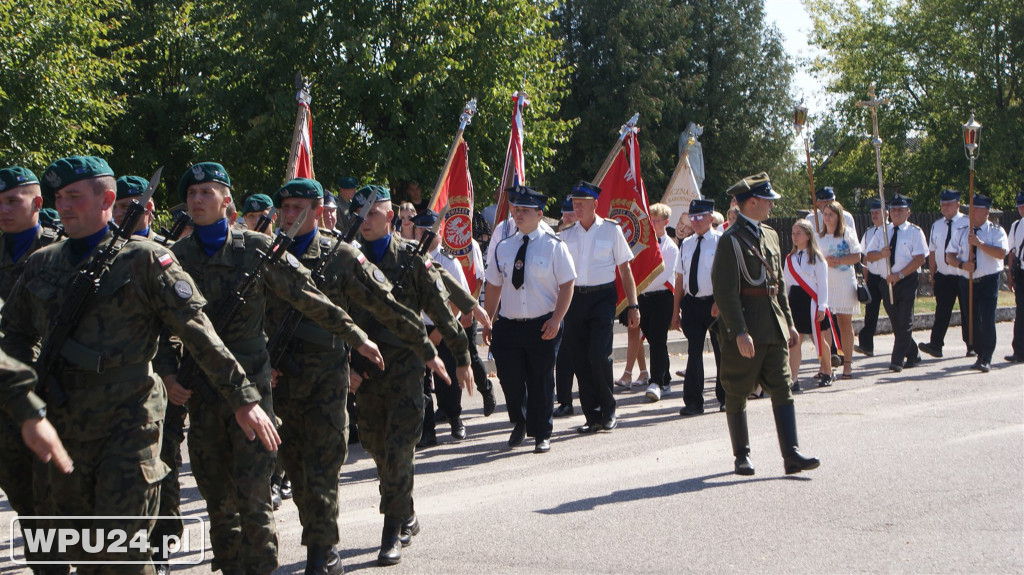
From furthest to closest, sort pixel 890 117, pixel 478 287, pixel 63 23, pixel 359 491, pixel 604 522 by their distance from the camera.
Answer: pixel 890 117, pixel 63 23, pixel 478 287, pixel 359 491, pixel 604 522

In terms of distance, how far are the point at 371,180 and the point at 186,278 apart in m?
20.4

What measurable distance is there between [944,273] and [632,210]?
4.48m

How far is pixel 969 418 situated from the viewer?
30.9 feet

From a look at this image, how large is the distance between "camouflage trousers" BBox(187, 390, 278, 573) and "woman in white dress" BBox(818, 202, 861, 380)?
8832mm

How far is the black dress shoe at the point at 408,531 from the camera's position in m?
6.08

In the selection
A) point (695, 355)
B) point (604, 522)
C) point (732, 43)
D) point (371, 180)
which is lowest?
point (604, 522)

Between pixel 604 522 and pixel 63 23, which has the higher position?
pixel 63 23

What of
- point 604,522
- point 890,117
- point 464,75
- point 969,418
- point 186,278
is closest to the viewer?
point 186,278

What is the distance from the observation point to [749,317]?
298 inches

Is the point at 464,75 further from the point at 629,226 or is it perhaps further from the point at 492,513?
the point at 492,513

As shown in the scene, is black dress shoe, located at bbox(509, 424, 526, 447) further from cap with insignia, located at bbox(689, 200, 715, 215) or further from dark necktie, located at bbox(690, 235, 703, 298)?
cap with insignia, located at bbox(689, 200, 715, 215)


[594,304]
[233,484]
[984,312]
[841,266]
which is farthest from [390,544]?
[984,312]

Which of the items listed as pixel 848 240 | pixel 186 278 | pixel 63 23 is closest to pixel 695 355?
pixel 848 240

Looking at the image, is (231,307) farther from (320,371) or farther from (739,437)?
(739,437)
